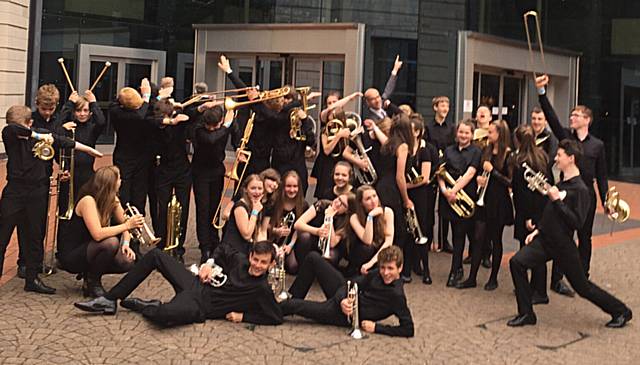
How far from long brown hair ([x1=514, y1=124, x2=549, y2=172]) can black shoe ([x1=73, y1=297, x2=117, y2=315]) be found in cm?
412

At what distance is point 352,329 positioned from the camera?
6555 mm

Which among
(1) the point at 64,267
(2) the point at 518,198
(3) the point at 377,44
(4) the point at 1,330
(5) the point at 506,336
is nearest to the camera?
(4) the point at 1,330

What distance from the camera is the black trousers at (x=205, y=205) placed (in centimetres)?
884

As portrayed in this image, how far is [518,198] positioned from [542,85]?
46.3 inches

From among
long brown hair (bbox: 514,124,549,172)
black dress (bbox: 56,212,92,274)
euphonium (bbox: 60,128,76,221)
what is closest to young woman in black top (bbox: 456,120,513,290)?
long brown hair (bbox: 514,124,549,172)

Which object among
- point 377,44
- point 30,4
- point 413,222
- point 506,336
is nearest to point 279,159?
point 413,222

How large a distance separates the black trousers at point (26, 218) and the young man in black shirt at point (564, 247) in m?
4.27

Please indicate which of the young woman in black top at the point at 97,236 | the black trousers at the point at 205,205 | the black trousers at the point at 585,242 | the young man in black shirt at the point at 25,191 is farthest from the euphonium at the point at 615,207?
the young man in black shirt at the point at 25,191

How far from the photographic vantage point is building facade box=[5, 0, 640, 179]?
18.8m

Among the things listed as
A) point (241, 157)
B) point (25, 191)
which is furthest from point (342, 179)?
point (25, 191)

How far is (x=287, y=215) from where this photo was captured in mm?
8016

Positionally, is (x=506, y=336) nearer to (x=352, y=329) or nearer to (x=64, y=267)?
(x=352, y=329)

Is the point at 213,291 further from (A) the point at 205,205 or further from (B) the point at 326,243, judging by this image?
(A) the point at 205,205

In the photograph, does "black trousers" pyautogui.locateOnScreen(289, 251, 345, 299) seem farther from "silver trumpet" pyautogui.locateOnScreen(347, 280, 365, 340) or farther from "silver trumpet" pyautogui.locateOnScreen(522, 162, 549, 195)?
"silver trumpet" pyautogui.locateOnScreen(522, 162, 549, 195)
